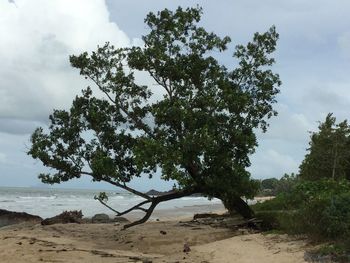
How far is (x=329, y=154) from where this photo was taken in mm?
32781

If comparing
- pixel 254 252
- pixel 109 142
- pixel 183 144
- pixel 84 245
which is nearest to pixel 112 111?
pixel 109 142

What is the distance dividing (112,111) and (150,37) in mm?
3239

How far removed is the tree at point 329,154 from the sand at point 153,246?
1562 cm

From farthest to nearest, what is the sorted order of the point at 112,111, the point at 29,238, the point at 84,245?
1. the point at 112,111
2. the point at 29,238
3. the point at 84,245

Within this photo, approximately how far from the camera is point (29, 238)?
1812 centimetres

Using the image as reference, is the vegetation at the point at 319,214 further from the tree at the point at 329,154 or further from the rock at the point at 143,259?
the tree at the point at 329,154

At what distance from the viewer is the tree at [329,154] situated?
3247cm

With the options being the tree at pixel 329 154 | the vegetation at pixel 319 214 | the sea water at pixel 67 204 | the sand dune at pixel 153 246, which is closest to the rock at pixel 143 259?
the sand dune at pixel 153 246

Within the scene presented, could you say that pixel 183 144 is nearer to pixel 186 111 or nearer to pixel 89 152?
pixel 186 111

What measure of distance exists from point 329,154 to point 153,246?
66.1 feet

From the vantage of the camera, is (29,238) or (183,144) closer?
(183,144)

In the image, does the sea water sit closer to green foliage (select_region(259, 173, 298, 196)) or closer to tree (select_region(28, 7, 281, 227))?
green foliage (select_region(259, 173, 298, 196))

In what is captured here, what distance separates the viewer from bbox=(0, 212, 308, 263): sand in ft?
41.8

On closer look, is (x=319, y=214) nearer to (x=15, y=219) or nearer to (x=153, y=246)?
(x=153, y=246)
